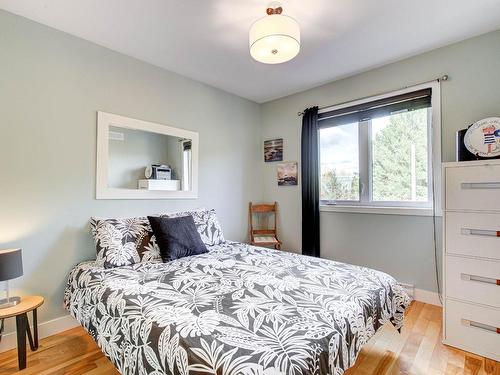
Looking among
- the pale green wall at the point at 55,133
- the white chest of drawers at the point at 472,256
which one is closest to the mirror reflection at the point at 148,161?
the pale green wall at the point at 55,133

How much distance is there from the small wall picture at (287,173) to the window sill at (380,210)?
0.54 meters

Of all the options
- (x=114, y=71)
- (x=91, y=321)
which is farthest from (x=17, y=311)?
(x=114, y=71)

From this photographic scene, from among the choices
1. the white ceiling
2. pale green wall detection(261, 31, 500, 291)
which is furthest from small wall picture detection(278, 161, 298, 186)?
the white ceiling

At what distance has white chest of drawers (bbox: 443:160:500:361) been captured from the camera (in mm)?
1738

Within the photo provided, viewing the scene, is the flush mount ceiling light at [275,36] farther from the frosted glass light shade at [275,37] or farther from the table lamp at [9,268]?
the table lamp at [9,268]

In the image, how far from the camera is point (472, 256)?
71.6 inches

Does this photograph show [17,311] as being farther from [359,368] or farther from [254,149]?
[254,149]

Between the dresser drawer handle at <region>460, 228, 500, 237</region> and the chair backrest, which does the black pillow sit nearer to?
the chair backrest

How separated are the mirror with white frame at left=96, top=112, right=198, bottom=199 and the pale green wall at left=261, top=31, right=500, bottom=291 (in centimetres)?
134

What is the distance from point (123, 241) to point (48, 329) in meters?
0.87

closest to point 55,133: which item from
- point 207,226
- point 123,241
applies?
point 123,241

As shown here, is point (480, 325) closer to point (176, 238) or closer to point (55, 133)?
point (176, 238)

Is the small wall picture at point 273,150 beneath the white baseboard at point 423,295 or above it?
above

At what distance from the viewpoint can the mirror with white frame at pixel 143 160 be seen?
2.34 meters
